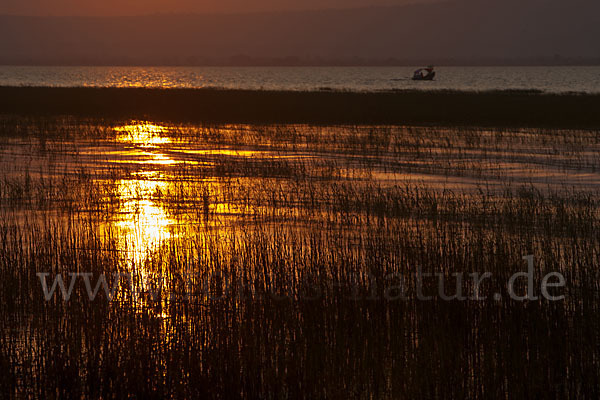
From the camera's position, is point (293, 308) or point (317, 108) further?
point (317, 108)

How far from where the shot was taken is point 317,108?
160 feet

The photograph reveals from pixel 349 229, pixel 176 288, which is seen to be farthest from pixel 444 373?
pixel 349 229

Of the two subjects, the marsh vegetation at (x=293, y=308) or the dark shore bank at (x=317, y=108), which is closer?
the marsh vegetation at (x=293, y=308)

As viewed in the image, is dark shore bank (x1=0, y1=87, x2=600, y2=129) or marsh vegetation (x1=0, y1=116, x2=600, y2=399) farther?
dark shore bank (x1=0, y1=87, x2=600, y2=129)

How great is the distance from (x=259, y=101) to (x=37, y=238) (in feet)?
147

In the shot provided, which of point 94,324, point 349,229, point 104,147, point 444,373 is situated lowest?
point 444,373

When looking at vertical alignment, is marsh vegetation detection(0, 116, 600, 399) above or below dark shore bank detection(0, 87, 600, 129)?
below

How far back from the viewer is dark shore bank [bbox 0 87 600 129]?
41406mm

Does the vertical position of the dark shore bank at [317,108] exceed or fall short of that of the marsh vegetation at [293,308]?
it exceeds it

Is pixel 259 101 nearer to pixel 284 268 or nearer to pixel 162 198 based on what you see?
pixel 162 198

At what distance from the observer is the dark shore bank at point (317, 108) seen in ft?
136

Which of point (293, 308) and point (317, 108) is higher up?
point (317, 108)

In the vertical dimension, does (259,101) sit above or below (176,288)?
above

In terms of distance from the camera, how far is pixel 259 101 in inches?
2190
